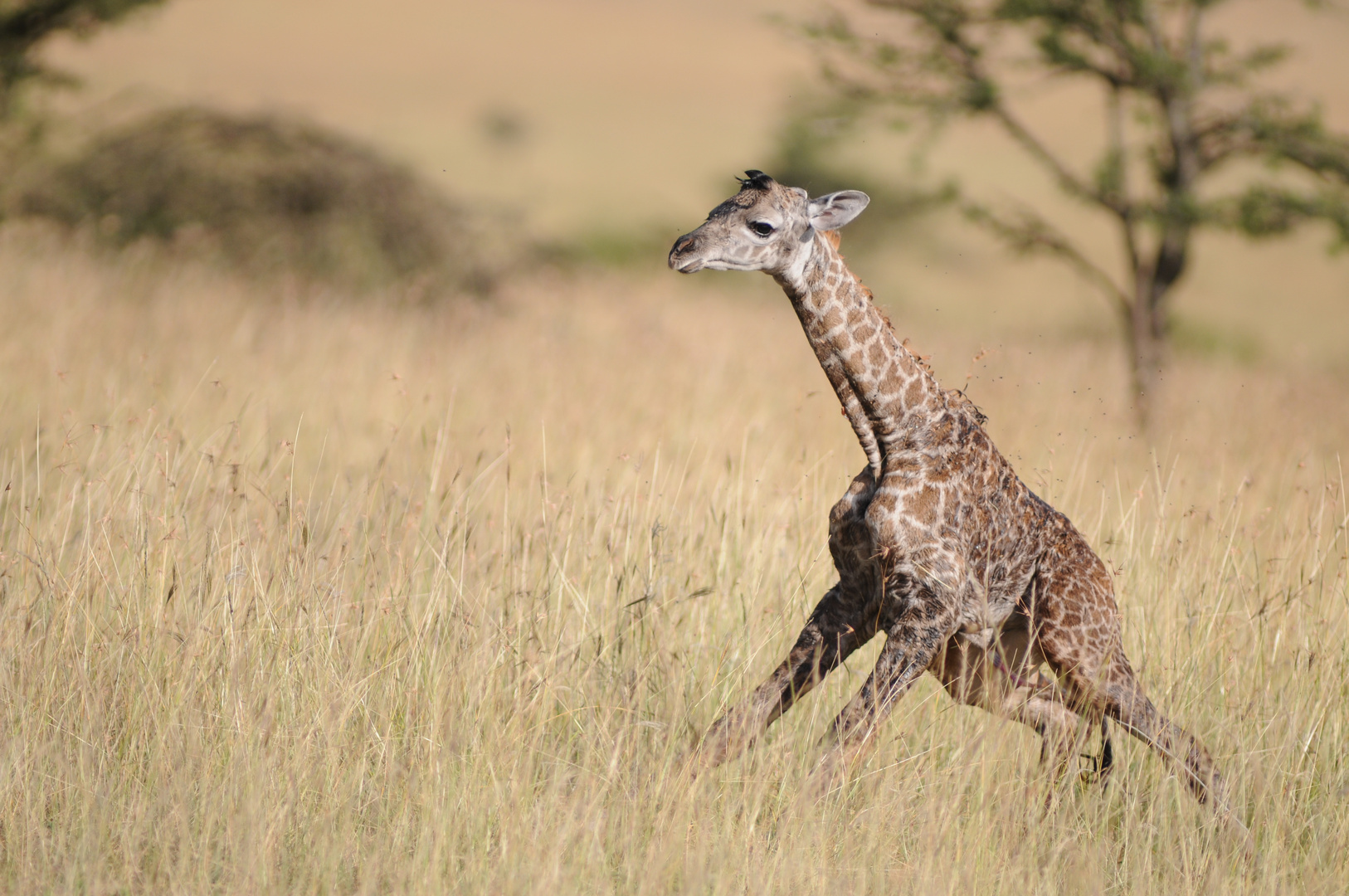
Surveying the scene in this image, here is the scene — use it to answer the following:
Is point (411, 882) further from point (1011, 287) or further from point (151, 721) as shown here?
point (1011, 287)

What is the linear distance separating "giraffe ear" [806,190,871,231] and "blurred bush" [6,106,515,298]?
1133 centimetres

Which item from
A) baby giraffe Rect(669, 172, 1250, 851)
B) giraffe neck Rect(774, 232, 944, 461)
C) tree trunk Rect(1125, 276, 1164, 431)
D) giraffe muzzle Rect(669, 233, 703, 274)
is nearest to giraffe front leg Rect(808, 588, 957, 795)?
baby giraffe Rect(669, 172, 1250, 851)

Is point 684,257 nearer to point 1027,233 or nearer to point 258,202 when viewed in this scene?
point 1027,233

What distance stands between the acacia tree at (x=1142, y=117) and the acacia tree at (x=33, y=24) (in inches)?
393

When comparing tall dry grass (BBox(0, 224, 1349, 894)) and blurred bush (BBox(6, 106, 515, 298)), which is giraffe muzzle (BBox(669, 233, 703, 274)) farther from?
blurred bush (BBox(6, 106, 515, 298))

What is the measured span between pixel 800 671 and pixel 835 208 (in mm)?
1708

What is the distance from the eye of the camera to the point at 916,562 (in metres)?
3.95

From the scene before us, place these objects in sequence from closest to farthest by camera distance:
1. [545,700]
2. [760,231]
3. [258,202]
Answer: [760,231] → [545,700] → [258,202]

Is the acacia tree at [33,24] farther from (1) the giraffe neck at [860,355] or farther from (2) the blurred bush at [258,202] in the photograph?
(1) the giraffe neck at [860,355]

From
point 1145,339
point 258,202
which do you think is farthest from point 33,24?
point 1145,339

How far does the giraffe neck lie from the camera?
4.04 meters

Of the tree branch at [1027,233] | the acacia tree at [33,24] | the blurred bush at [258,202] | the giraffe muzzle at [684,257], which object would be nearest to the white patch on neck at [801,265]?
the giraffe muzzle at [684,257]

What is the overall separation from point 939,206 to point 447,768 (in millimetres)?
10440

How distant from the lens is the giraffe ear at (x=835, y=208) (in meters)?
4.05
